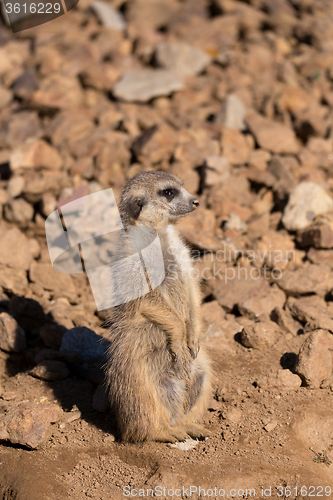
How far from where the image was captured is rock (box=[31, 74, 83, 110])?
6.74 m

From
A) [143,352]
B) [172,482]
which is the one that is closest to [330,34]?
[143,352]

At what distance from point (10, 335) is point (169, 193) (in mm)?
1820

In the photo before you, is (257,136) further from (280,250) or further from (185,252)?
(185,252)

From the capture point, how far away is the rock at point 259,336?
11.7ft

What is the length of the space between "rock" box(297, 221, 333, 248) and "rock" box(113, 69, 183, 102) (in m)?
3.39

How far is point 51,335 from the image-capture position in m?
4.04

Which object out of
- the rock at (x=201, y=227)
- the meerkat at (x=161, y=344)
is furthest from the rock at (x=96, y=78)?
the meerkat at (x=161, y=344)

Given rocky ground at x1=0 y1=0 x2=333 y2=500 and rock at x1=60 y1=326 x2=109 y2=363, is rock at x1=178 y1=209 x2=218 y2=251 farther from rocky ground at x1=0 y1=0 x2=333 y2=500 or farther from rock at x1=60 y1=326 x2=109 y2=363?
rock at x1=60 y1=326 x2=109 y2=363

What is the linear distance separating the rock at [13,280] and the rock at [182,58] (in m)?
4.36

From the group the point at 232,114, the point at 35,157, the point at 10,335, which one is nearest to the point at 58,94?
the point at 35,157

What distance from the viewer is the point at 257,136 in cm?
585

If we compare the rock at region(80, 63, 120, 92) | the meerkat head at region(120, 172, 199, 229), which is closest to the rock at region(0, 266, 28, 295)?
the meerkat head at region(120, 172, 199, 229)

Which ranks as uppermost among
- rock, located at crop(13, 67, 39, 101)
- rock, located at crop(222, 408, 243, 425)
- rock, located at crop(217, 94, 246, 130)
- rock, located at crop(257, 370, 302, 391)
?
rock, located at crop(13, 67, 39, 101)

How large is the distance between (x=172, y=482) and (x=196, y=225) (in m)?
2.78
